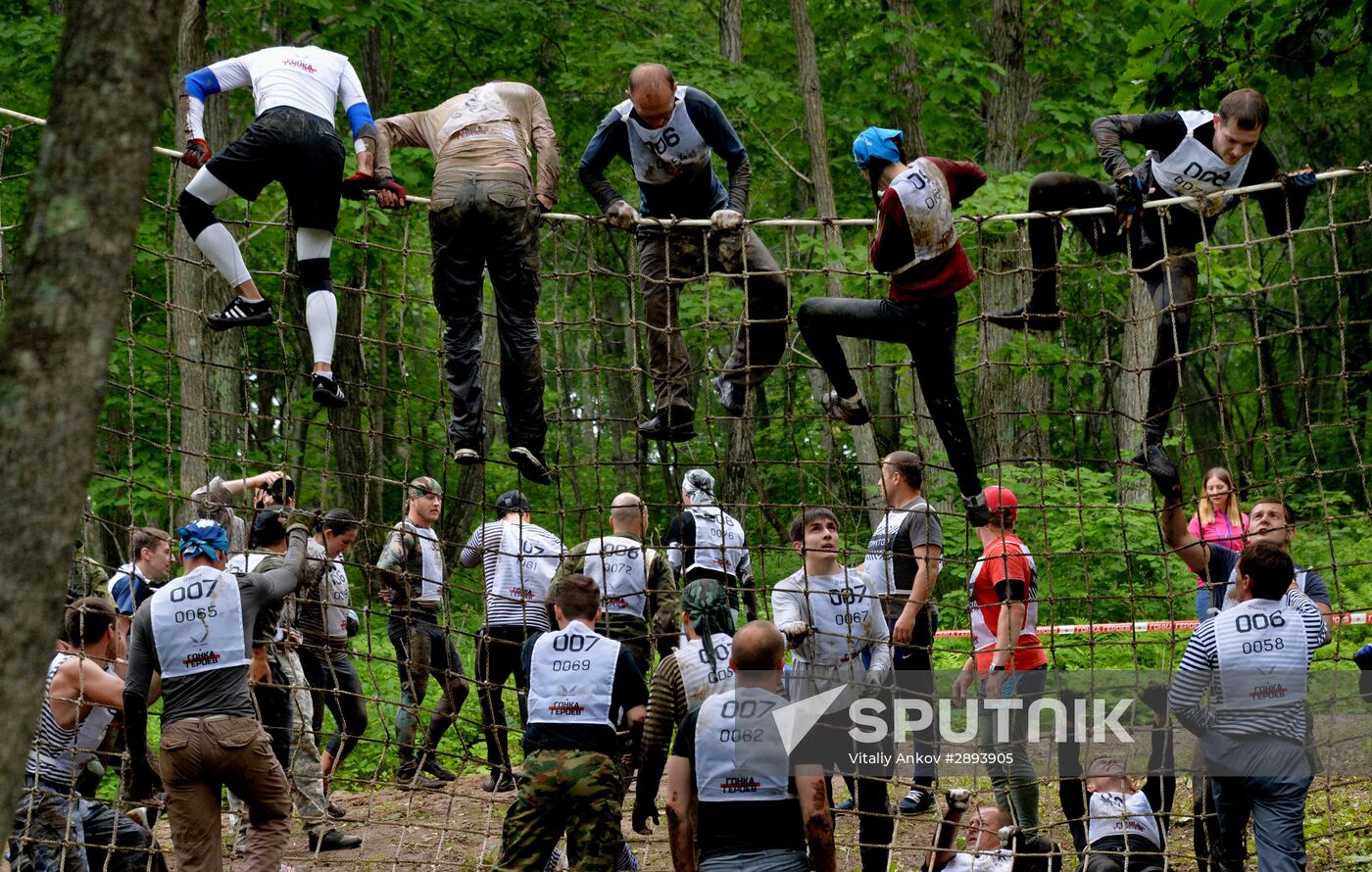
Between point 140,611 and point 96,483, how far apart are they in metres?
7.45

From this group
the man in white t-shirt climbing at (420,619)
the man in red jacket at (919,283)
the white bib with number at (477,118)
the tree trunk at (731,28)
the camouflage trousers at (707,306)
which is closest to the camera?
the man in red jacket at (919,283)

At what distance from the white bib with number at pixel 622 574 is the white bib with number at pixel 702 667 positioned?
1.03m

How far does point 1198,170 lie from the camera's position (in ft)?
20.5

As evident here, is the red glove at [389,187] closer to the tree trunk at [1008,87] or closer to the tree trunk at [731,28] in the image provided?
the tree trunk at [1008,87]

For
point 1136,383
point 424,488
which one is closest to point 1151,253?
point 424,488

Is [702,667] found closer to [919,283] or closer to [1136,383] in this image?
[919,283]

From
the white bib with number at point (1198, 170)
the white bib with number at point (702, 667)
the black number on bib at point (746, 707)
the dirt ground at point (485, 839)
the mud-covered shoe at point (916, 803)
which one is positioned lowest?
the dirt ground at point (485, 839)

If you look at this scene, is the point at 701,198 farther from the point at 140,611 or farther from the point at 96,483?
→ the point at 96,483

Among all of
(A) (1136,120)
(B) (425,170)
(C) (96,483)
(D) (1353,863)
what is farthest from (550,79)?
(D) (1353,863)

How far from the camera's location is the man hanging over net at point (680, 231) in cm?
653

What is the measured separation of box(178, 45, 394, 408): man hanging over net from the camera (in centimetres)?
615

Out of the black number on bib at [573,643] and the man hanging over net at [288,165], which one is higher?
the man hanging over net at [288,165]

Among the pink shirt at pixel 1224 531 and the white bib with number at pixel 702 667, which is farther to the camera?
the pink shirt at pixel 1224 531

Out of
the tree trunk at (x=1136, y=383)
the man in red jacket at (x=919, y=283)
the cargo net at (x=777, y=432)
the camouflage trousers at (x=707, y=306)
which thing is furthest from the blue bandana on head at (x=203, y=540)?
the tree trunk at (x=1136, y=383)
